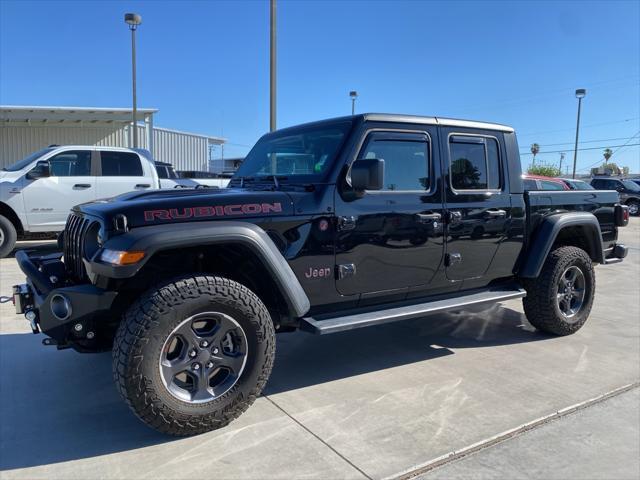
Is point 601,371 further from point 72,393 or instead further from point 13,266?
point 13,266

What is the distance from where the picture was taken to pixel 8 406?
3.18m

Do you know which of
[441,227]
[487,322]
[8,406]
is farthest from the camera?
[487,322]

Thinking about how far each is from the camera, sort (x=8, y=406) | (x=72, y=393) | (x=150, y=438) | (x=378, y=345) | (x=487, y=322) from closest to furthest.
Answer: (x=150, y=438)
(x=8, y=406)
(x=72, y=393)
(x=378, y=345)
(x=487, y=322)

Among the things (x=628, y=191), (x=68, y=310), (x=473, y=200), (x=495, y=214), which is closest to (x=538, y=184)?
(x=495, y=214)

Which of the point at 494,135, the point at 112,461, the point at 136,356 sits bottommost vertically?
the point at 112,461

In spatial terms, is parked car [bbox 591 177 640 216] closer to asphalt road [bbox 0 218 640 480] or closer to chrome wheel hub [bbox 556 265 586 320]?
chrome wheel hub [bbox 556 265 586 320]

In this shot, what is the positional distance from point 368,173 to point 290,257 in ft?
2.35

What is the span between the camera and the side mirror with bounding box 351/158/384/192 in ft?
10.5

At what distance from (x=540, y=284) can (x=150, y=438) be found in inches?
138

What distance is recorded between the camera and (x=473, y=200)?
407 cm

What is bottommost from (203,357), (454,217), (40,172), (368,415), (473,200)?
(368,415)

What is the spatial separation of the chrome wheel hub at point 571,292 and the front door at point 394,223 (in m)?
1.65

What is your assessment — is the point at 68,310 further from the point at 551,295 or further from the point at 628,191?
the point at 628,191

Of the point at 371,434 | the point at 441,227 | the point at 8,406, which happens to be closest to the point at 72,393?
the point at 8,406
